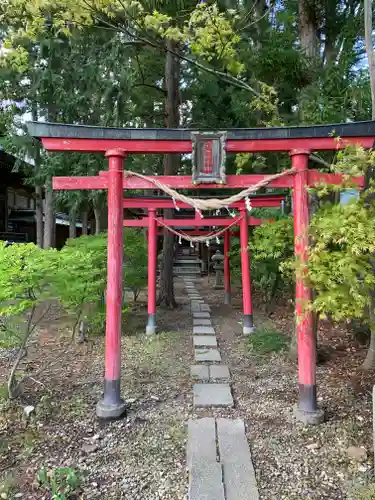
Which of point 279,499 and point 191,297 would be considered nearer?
point 279,499

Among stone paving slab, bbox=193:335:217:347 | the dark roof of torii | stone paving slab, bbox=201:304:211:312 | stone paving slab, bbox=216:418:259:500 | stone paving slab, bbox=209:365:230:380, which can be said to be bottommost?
stone paving slab, bbox=216:418:259:500

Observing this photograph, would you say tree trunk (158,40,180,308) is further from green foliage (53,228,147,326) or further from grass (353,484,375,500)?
grass (353,484,375,500)

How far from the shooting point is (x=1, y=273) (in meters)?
3.17

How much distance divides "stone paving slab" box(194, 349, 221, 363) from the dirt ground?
16cm

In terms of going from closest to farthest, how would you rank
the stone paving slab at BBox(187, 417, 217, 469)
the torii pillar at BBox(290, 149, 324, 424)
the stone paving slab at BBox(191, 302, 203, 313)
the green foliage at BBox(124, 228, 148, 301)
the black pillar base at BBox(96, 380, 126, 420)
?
1. the stone paving slab at BBox(187, 417, 217, 469)
2. the torii pillar at BBox(290, 149, 324, 424)
3. the black pillar base at BBox(96, 380, 126, 420)
4. the green foliage at BBox(124, 228, 148, 301)
5. the stone paving slab at BBox(191, 302, 203, 313)

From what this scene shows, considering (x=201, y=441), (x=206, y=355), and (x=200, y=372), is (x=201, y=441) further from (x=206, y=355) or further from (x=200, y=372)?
(x=206, y=355)

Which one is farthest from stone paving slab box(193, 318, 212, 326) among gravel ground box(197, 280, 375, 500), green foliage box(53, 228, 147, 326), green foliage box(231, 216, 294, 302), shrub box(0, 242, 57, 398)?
shrub box(0, 242, 57, 398)

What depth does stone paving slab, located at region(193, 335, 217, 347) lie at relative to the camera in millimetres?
6219

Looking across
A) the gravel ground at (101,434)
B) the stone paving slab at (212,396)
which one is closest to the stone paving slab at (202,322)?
the gravel ground at (101,434)

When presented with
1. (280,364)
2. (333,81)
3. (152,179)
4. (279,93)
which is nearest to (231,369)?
(280,364)

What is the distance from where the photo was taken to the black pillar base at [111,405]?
353 centimetres

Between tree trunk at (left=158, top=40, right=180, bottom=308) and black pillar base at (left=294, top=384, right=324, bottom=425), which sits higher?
tree trunk at (left=158, top=40, right=180, bottom=308)

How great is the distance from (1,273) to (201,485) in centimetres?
234

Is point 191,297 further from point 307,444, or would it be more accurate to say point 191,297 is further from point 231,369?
point 307,444
